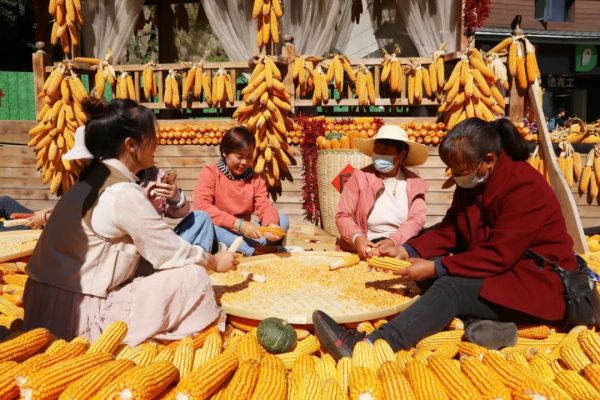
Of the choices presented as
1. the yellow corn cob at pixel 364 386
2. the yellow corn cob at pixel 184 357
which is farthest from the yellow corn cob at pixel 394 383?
the yellow corn cob at pixel 184 357

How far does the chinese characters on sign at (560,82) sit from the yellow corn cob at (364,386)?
731 inches

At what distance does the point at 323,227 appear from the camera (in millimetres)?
6219

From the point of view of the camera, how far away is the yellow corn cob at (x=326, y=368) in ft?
7.61

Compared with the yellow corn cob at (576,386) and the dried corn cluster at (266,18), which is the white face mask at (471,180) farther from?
the dried corn cluster at (266,18)

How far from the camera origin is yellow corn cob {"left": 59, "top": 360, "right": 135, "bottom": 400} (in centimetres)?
187

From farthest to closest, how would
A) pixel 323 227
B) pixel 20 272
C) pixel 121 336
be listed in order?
1. pixel 323 227
2. pixel 20 272
3. pixel 121 336

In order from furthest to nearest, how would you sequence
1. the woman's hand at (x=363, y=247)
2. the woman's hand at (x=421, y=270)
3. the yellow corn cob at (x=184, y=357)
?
the woman's hand at (x=363, y=247)
the woman's hand at (x=421, y=270)
the yellow corn cob at (x=184, y=357)

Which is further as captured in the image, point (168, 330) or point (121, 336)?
point (168, 330)

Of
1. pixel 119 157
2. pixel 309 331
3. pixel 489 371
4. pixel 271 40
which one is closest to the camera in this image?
pixel 489 371

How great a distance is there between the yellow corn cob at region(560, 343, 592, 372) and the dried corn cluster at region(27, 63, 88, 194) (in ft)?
20.1

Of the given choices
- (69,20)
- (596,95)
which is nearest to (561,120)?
(596,95)

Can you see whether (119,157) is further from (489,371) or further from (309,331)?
(489,371)

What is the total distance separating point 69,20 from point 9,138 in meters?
1.91

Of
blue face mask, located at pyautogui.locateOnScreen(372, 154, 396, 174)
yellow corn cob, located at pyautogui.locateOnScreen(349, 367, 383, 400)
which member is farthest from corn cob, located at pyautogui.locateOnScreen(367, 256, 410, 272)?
blue face mask, located at pyautogui.locateOnScreen(372, 154, 396, 174)
